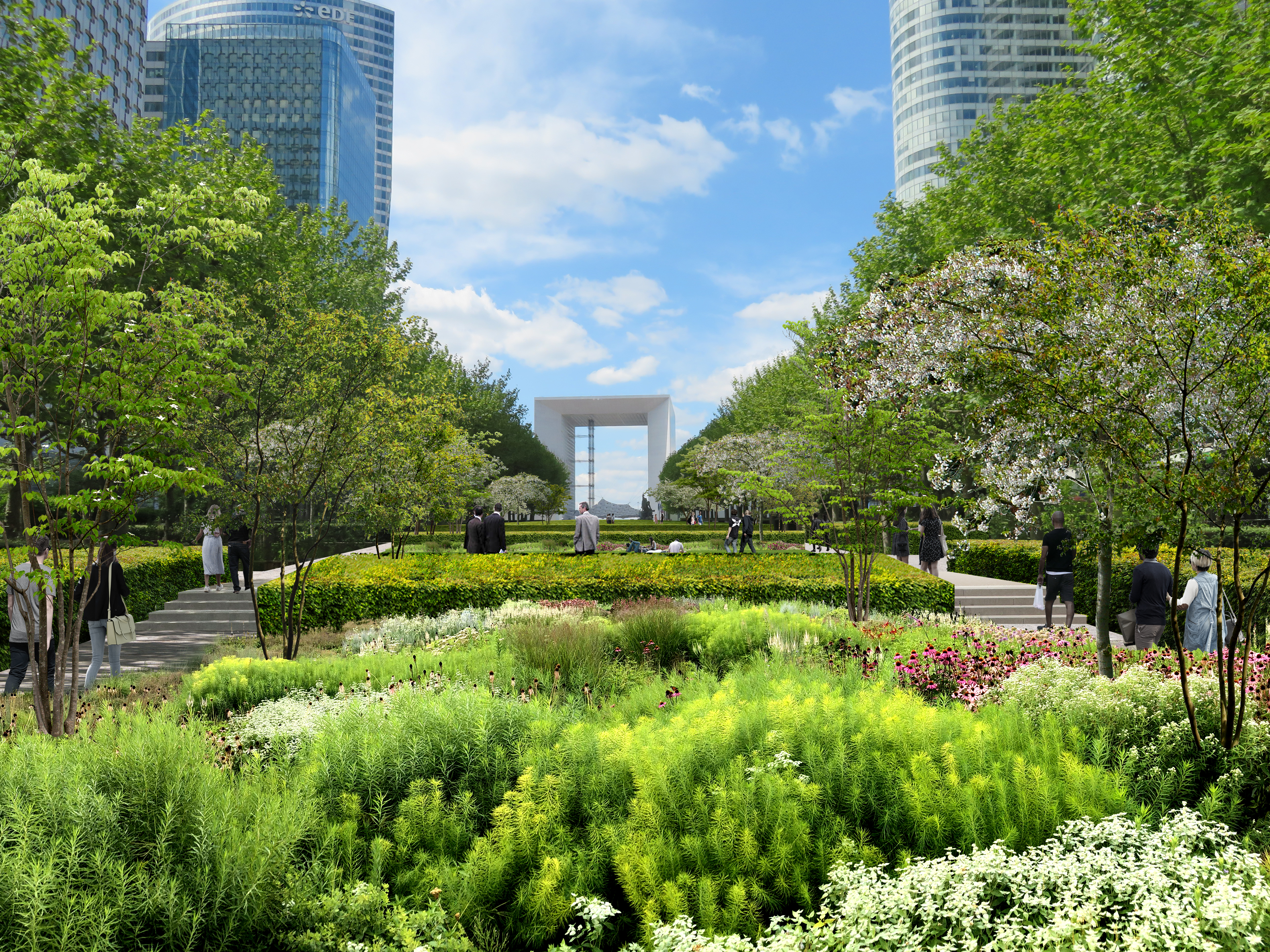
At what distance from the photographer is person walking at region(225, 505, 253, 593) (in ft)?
44.0

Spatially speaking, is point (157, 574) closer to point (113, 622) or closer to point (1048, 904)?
point (113, 622)


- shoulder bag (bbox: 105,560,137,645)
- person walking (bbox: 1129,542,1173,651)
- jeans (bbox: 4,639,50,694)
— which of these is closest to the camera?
jeans (bbox: 4,639,50,694)

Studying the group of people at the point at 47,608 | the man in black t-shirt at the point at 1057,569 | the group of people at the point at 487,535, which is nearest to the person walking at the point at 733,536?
the group of people at the point at 487,535

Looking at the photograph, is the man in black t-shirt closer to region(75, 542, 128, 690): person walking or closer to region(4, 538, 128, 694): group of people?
region(4, 538, 128, 694): group of people

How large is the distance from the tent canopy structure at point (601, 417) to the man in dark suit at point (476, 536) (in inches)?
2774

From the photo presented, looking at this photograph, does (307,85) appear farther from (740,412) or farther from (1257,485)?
(1257,485)

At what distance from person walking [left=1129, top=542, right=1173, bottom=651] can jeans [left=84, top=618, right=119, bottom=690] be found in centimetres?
1231

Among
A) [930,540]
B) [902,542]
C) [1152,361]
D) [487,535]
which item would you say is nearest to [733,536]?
[902,542]

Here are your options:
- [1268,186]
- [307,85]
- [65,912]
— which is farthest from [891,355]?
[307,85]

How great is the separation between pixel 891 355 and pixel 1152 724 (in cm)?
377

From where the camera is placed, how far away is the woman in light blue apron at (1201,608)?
309 inches

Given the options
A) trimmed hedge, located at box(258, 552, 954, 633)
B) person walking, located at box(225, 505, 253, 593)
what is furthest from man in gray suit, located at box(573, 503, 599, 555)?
person walking, located at box(225, 505, 253, 593)

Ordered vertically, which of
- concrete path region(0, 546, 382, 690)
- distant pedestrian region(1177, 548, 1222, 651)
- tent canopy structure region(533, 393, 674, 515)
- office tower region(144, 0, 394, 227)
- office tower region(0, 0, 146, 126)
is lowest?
concrete path region(0, 546, 382, 690)

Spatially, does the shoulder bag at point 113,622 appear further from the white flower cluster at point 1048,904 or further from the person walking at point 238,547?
the white flower cluster at point 1048,904
